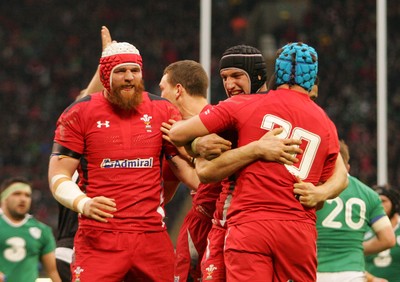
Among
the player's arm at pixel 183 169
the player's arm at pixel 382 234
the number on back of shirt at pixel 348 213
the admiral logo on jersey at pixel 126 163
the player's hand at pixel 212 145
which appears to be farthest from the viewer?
the player's arm at pixel 382 234

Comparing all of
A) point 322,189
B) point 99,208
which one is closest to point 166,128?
point 99,208

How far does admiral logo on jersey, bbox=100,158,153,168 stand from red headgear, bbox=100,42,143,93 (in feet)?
1.45

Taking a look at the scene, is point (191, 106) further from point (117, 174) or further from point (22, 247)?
point (22, 247)

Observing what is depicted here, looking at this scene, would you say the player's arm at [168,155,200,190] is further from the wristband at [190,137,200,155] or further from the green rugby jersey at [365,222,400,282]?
the green rugby jersey at [365,222,400,282]

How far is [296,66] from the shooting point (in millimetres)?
5121

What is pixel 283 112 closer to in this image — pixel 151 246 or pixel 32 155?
pixel 151 246

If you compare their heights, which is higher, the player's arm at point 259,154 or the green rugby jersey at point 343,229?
the player's arm at point 259,154

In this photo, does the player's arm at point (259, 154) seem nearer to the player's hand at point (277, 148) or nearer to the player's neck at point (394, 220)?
the player's hand at point (277, 148)

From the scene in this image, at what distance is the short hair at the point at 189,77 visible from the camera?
6.35 m

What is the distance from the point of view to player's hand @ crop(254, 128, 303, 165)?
16.2 ft

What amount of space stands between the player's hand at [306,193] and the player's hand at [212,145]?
445 millimetres

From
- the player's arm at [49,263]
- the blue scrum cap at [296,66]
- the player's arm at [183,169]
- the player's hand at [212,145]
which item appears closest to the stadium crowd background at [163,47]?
the player's arm at [49,263]

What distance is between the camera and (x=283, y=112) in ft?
16.5

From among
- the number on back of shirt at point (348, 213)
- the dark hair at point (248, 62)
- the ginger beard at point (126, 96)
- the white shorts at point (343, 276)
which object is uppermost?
the dark hair at point (248, 62)
